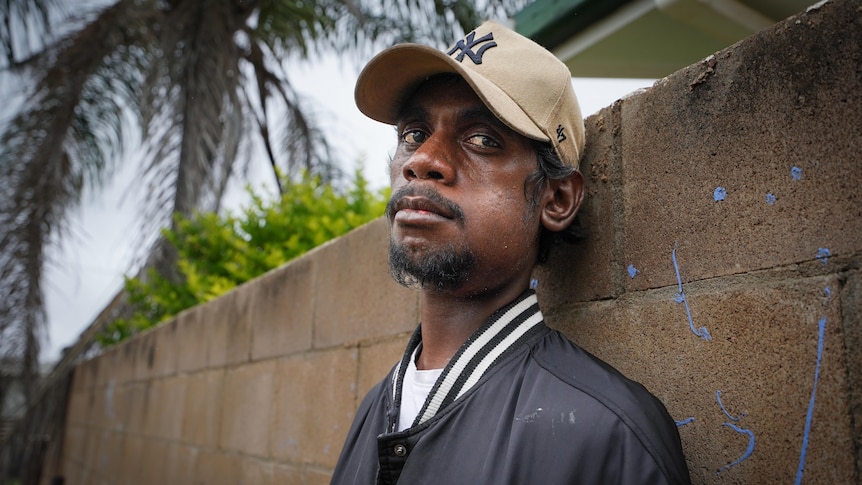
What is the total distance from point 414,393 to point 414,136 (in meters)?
0.63

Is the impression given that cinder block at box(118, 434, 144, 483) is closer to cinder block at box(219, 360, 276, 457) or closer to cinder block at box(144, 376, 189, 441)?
cinder block at box(144, 376, 189, 441)

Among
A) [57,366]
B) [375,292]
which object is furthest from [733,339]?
[57,366]

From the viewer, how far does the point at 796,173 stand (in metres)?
1.35

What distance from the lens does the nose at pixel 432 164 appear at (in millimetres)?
1688

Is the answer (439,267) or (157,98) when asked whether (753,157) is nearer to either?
(439,267)

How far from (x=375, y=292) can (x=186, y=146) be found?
426 centimetres

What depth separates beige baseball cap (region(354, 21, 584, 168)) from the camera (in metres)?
1.64

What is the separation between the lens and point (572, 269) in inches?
75.6

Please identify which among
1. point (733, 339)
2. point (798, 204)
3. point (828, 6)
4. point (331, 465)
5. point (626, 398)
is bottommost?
point (331, 465)

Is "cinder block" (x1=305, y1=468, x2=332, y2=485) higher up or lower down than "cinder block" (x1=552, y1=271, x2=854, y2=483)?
lower down

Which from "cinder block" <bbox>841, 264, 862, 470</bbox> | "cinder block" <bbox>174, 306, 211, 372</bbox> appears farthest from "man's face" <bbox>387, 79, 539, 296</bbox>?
"cinder block" <bbox>174, 306, 211, 372</bbox>

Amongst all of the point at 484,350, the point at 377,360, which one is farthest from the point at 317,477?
the point at 484,350

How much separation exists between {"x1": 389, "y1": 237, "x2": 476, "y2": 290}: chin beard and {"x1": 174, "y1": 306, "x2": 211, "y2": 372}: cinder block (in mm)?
3369

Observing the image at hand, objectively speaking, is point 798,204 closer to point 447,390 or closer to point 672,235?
point 672,235
